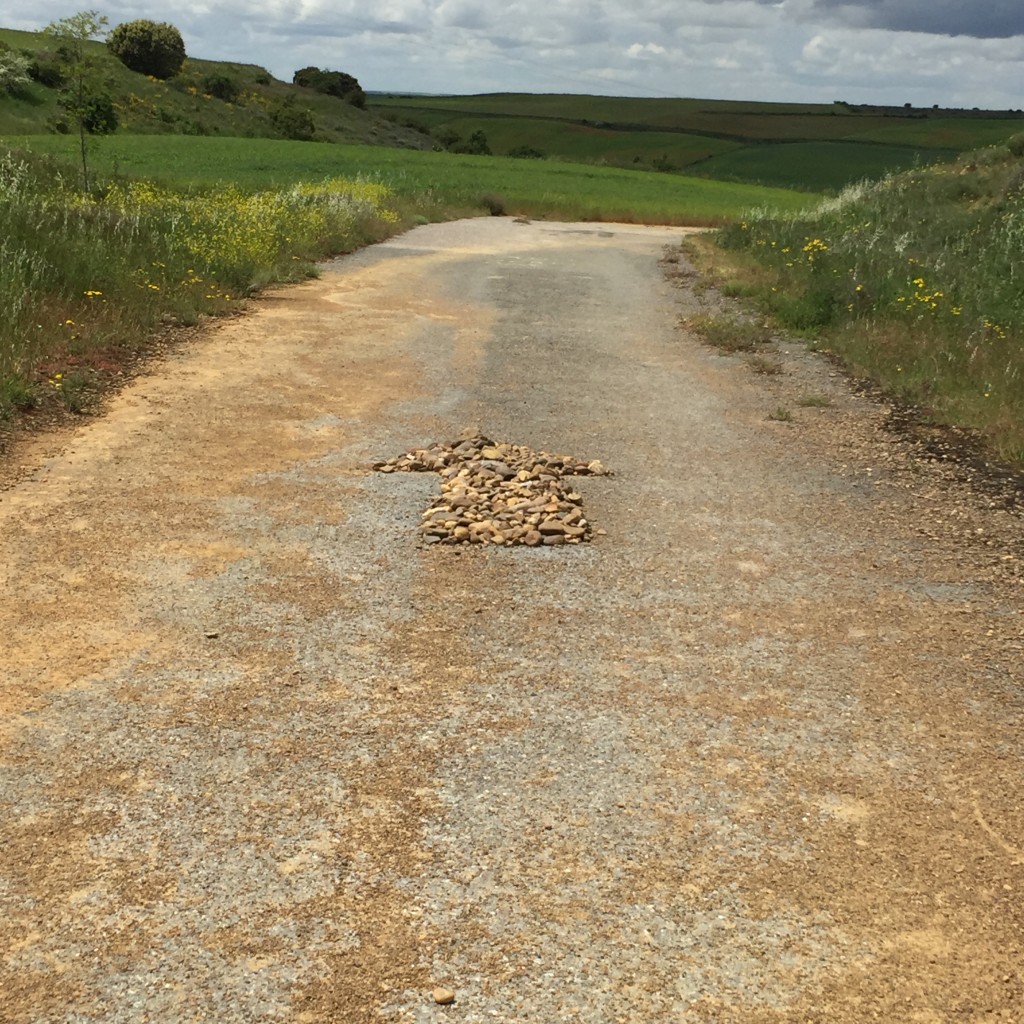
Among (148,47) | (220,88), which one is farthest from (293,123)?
(148,47)

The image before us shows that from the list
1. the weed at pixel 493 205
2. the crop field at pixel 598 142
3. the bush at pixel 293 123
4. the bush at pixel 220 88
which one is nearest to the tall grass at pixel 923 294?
the weed at pixel 493 205

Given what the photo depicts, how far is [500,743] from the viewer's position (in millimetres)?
3818

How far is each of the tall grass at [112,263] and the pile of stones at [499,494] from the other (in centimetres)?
322

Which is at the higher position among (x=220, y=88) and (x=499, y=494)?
(x=220, y=88)

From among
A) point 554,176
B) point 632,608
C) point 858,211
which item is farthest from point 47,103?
point 632,608

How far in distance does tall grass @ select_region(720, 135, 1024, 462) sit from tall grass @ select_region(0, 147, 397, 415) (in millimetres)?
7236

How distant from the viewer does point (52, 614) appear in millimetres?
4664

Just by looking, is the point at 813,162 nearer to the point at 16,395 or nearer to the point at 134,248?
the point at 134,248

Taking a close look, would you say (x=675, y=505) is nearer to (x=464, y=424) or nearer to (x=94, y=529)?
(x=464, y=424)

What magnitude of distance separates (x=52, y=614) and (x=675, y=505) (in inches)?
145

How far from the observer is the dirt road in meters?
2.76

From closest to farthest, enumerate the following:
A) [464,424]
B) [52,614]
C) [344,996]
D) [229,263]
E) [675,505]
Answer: [344,996] < [52,614] < [675,505] < [464,424] < [229,263]

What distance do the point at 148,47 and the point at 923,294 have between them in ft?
258

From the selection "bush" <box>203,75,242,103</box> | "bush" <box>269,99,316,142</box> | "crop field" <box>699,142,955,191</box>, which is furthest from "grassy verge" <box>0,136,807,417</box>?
"bush" <box>203,75,242,103</box>
